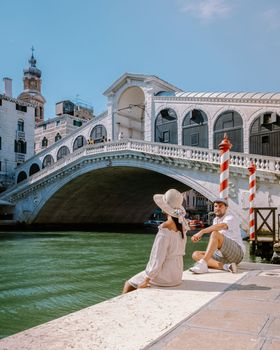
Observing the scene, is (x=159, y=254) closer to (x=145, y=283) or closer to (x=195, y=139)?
(x=145, y=283)

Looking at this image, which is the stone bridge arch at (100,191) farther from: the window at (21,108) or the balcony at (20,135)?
the window at (21,108)

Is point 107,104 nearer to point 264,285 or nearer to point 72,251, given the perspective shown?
point 72,251

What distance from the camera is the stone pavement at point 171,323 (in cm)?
217

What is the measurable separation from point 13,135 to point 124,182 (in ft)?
38.6

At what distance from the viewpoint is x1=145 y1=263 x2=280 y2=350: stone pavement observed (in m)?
2.17

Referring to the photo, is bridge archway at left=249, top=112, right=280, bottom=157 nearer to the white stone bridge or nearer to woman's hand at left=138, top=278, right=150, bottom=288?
the white stone bridge

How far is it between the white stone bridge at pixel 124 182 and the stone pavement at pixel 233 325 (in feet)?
36.6

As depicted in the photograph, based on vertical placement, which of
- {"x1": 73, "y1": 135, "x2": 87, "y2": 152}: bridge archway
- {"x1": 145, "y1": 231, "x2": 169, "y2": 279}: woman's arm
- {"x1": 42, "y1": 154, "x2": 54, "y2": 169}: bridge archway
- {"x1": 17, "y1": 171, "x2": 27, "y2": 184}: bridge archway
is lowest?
{"x1": 145, "y1": 231, "x2": 169, "y2": 279}: woman's arm

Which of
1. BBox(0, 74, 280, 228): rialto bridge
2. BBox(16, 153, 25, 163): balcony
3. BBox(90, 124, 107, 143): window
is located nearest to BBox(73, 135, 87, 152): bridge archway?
BBox(0, 74, 280, 228): rialto bridge

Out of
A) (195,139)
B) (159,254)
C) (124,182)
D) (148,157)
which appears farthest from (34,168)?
(159,254)

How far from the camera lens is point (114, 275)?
318 inches

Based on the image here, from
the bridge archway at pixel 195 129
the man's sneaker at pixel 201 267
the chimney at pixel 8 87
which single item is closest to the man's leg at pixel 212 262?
the man's sneaker at pixel 201 267

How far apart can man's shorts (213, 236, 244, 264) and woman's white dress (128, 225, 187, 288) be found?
129 centimetres

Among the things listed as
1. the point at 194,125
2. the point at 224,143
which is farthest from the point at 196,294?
the point at 194,125
